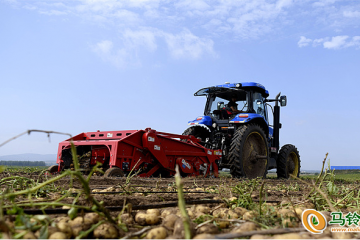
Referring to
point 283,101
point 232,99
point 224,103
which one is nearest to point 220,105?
point 224,103

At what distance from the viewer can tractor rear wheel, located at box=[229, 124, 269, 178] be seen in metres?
7.69

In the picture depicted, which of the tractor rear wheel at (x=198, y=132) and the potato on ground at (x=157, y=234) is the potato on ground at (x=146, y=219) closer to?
the potato on ground at (x=157, y=234)

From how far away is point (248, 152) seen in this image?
8.34 m

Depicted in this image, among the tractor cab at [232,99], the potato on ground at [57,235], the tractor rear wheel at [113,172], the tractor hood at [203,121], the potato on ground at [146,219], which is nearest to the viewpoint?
the potato on ground at [57,235]

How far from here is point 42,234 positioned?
1.14 meters

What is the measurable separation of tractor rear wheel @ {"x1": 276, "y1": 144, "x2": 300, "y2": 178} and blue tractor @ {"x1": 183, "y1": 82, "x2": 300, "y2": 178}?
0.57 m

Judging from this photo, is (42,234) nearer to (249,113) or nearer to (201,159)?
(201,159)

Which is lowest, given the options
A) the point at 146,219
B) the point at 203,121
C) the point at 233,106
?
the point at 146,219

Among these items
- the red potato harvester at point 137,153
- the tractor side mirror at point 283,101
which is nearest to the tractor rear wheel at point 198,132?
the red potato harvester at point 137,153

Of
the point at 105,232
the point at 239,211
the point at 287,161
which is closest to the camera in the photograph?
the point at 105,232

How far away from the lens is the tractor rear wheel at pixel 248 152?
7688 millimetres

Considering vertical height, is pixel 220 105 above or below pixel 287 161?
above

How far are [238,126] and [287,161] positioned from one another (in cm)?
340

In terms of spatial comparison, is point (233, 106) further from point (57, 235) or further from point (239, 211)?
point (57, 235)
